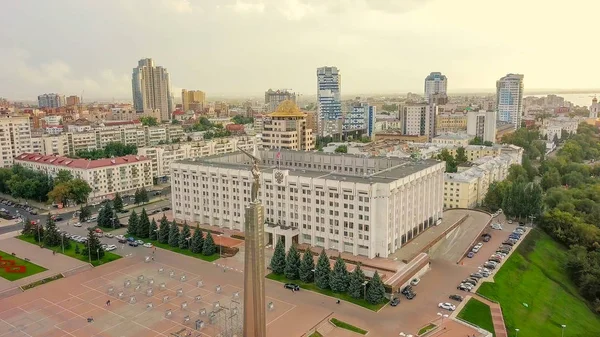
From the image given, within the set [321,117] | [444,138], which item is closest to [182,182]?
[444,138]

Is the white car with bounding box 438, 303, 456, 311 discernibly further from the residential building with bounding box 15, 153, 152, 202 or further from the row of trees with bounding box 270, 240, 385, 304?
the residential building with bounding box 15, 153, 152, 202

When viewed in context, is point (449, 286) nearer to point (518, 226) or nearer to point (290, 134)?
point (518, 226)

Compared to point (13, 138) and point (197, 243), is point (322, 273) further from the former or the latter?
point (13, 138)

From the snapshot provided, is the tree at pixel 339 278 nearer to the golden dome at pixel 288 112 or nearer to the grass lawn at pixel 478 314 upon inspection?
the grass lawn at pixel 478 314

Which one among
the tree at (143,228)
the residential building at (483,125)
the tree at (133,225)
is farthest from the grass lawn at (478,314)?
the residential building at (483,125)

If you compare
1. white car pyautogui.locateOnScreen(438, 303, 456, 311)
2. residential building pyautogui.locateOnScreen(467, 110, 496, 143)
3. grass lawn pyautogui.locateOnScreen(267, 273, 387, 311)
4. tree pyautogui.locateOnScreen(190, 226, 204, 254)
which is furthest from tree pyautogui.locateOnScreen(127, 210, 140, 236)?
residential building pyautogui.locateOnScreen(467, 110, 496, 143)

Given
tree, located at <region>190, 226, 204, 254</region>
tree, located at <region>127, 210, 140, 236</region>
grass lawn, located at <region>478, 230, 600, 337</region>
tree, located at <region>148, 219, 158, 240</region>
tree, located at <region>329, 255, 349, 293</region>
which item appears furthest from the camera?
tree, located at <region>127, 210, 140, 236</region>
